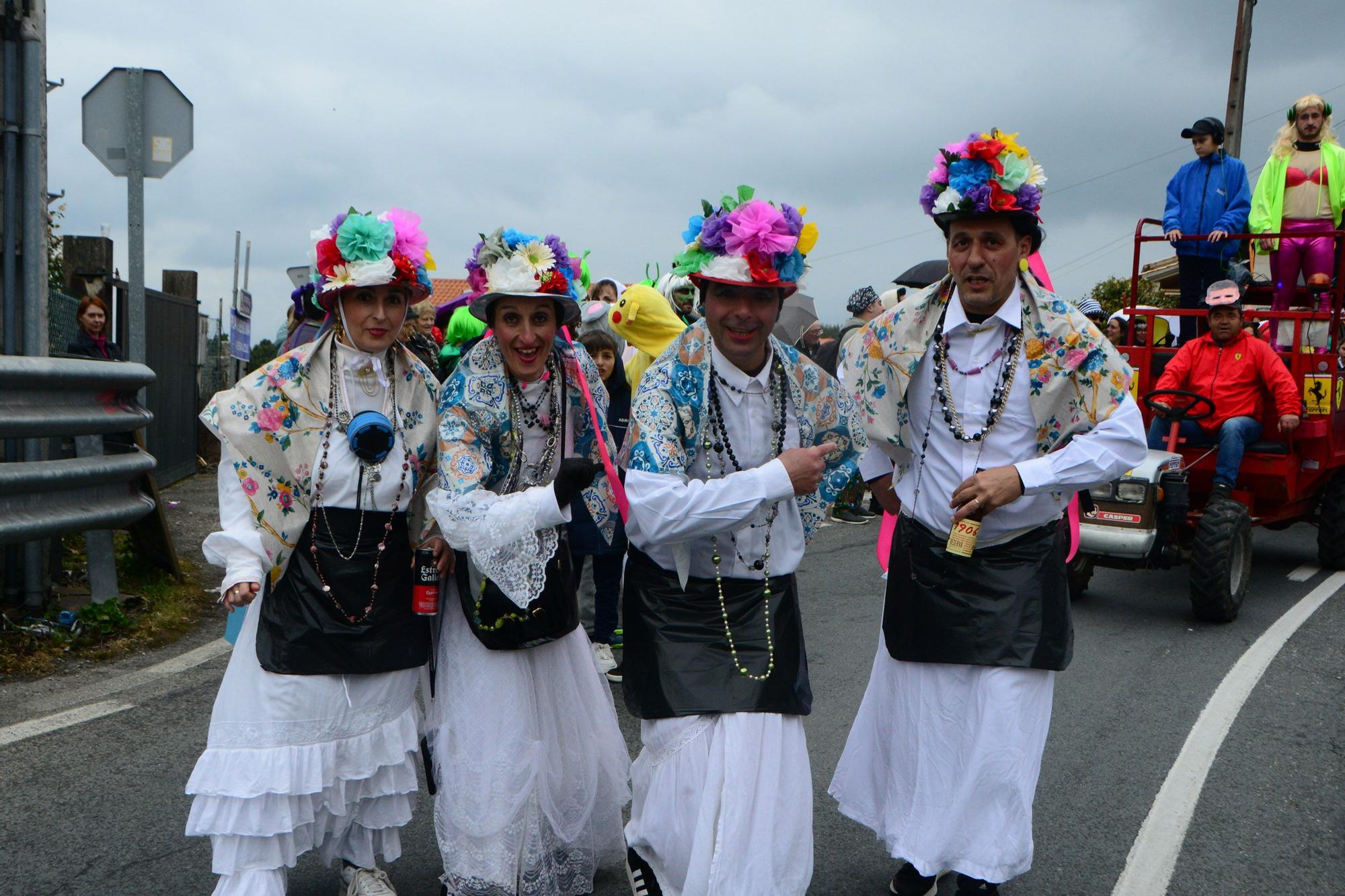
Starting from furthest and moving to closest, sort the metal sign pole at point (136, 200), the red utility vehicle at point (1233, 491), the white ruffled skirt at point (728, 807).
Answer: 1. the red utility vehicle at point (1233, 491)
2. the metal sign pole at point (136, 200)
3. the white ruffled skirt at point (728, 807)

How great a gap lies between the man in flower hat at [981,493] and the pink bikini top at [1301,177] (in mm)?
7315

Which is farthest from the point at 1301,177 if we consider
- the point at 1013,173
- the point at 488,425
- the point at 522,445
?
the point at 488,425

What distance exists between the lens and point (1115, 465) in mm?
3242

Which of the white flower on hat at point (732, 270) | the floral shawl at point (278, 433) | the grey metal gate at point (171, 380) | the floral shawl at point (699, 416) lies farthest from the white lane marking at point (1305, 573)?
the grey metal gate at point (171, 380)

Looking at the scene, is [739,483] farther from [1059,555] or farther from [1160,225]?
[1160,225]

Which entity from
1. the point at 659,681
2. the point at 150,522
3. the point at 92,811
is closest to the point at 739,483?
the point at 659,681

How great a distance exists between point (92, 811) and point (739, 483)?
103 inches

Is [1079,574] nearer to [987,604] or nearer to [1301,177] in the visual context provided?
[1301,177]

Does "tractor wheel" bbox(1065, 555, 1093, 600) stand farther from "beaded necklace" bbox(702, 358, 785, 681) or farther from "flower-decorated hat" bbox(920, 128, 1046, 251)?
"beaded necklace" bbox(702, 358, 785, 681)

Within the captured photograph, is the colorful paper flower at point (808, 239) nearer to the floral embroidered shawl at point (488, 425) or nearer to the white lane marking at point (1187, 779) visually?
the floral embroidered shawl at point (488, 425)

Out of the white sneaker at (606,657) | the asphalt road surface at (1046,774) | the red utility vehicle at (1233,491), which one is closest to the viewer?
the asphalt road surface at (1046,774)

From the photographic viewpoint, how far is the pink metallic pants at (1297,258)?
9406mm

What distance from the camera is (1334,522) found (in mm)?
8969

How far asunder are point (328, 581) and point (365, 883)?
906 millimetres
